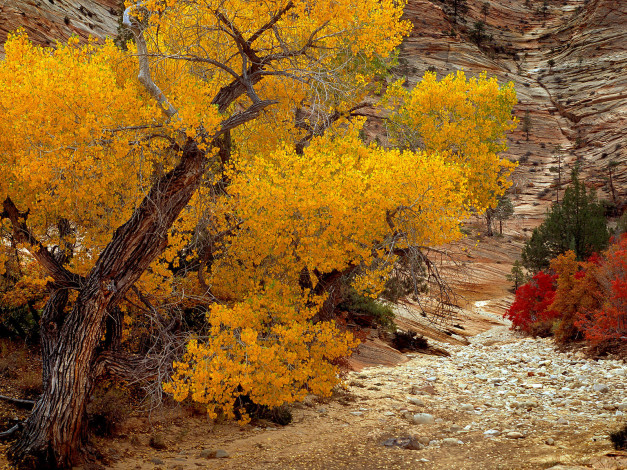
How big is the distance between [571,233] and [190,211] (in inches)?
1029

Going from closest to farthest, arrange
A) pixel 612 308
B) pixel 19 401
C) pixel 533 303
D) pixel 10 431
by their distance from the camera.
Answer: pixel 10 431, pixel 19 401, pixel 612 308, pixel 533 303

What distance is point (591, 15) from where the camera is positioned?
7538 centimetres

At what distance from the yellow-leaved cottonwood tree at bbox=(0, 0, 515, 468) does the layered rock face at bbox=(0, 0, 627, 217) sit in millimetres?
40695

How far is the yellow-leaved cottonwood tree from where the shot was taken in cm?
658

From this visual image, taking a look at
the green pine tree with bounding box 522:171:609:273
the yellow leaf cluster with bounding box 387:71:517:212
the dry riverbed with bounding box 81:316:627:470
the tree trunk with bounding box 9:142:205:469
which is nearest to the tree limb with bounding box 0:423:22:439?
the tree trunk with bounding box 9:142:205:469

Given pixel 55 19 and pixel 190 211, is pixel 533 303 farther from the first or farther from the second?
pixel 55 19

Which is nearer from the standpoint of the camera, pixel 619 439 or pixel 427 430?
pixel 619 439

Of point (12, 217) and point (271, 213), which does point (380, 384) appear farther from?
point (12, 217)

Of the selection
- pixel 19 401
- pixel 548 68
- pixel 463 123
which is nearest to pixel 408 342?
pixel 463 123

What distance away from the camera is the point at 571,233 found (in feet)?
93.8

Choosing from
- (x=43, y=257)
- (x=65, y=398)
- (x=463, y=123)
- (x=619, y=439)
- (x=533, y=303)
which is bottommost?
(x=533, y=303)

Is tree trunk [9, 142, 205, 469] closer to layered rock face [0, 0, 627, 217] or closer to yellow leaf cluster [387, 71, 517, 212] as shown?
yellow leaf cluster [387, 71, 517, 212]

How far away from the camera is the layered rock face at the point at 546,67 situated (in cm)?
5756

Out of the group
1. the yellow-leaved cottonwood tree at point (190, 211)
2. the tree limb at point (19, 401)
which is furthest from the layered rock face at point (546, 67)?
the tree limb at point (19, 401)
